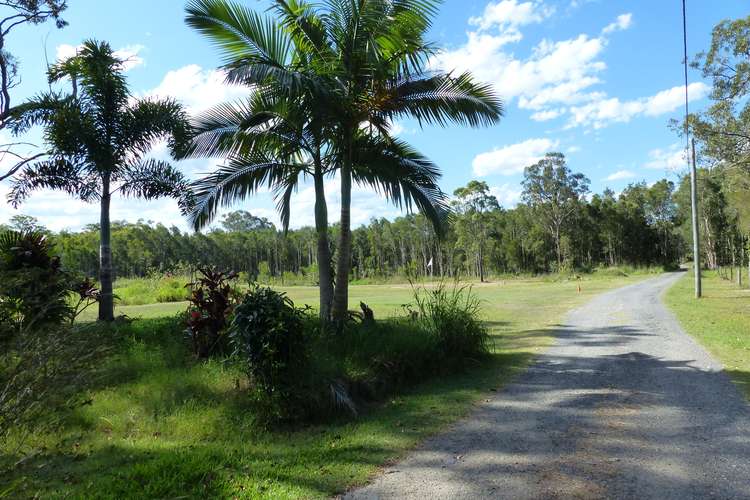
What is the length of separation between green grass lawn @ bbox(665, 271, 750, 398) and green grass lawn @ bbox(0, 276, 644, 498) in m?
4.26

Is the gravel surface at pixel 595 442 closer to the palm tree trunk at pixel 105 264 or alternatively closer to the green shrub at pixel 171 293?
the palm tree trunk at pixel 105 264

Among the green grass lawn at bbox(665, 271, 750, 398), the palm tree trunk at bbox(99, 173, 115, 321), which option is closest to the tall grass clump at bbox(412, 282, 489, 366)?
the green grass lawn at bbox(665, 271, 750, 398)

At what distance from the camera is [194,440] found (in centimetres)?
515

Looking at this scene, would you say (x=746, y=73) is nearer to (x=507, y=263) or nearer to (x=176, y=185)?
(x=176, y=185)

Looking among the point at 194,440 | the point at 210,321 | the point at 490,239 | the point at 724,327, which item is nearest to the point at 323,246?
the point at 210,321

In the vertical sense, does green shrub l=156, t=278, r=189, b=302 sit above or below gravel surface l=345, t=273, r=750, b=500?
above

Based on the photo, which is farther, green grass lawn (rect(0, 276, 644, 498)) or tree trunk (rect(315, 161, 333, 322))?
tree trunk (rect(315, 161, 333, 322))

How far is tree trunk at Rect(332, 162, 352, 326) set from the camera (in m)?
8.77

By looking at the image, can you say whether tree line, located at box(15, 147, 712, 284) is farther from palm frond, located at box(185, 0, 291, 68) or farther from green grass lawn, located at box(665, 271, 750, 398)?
palm frond, located at box(185, 0, 291, 68)

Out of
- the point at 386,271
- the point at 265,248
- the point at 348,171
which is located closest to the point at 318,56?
the point at 348,171

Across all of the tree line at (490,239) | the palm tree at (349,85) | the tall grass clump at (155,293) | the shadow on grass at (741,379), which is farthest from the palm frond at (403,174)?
the tree line at (490,239)

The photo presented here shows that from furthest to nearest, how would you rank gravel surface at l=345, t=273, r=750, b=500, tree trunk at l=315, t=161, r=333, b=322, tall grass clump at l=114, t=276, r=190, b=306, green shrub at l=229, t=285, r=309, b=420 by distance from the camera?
1. tall grass clump at l=114, t=276, r=190, b=306
2. tree trunk at l=315, t=161, r=333, b=322
3. green shrub at l=229, t=285, r=309, b=420
4. gravel surface at l=345, t=273, r=750, b=500

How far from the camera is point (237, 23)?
8.48m

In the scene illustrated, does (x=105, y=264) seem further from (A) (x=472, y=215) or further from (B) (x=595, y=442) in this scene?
(A) (x=472, y=215)
